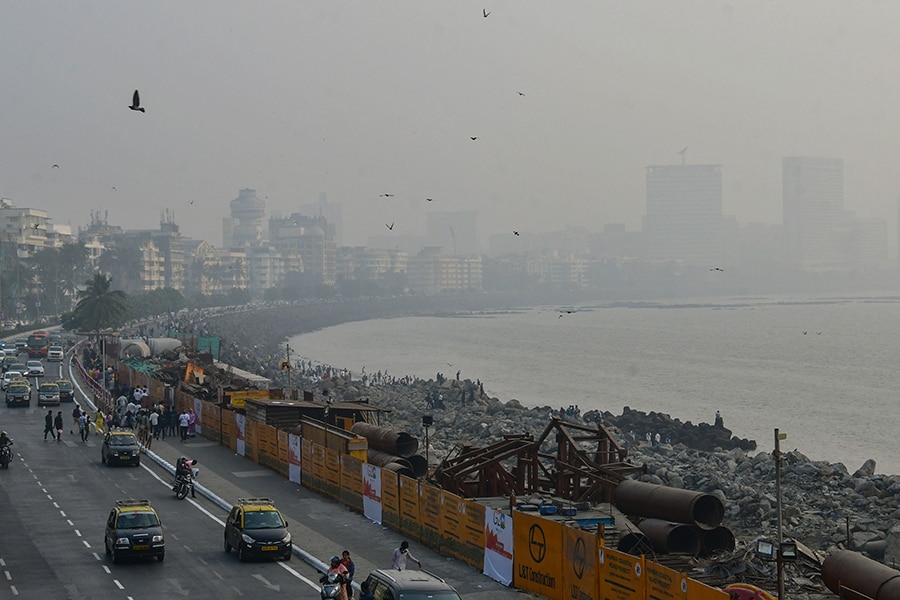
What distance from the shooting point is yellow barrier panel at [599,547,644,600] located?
19.9 metres

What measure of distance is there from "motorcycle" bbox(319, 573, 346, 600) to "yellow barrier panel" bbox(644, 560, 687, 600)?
570 centimetres

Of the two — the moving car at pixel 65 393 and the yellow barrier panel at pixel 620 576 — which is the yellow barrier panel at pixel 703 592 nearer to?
the yellow barrier panel at pixel 620 576

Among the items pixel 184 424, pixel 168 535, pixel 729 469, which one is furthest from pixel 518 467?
pixel 729 469

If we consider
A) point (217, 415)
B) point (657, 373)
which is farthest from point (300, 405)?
point (657, 373)

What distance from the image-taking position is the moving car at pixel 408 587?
18.8 m

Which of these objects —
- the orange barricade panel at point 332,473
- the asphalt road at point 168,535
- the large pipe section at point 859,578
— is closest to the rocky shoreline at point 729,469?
the large pipe section at point 859,578

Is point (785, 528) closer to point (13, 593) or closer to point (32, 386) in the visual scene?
point (13, 593)

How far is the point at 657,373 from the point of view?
13625cm

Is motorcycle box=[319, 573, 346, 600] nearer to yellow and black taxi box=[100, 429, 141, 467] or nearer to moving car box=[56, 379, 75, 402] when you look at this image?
yellow and black taxi box=[100, 429, 141, 467]

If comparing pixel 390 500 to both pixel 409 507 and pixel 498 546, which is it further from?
pixel 498 546

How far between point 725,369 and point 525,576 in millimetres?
122167

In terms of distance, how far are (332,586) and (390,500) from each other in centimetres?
915

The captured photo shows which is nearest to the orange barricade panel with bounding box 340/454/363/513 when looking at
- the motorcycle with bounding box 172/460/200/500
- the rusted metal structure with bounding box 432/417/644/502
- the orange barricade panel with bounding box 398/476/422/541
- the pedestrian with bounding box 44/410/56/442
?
the rusted metal structure with bounding box 432/417/644/502

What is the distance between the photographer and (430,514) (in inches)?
1113
